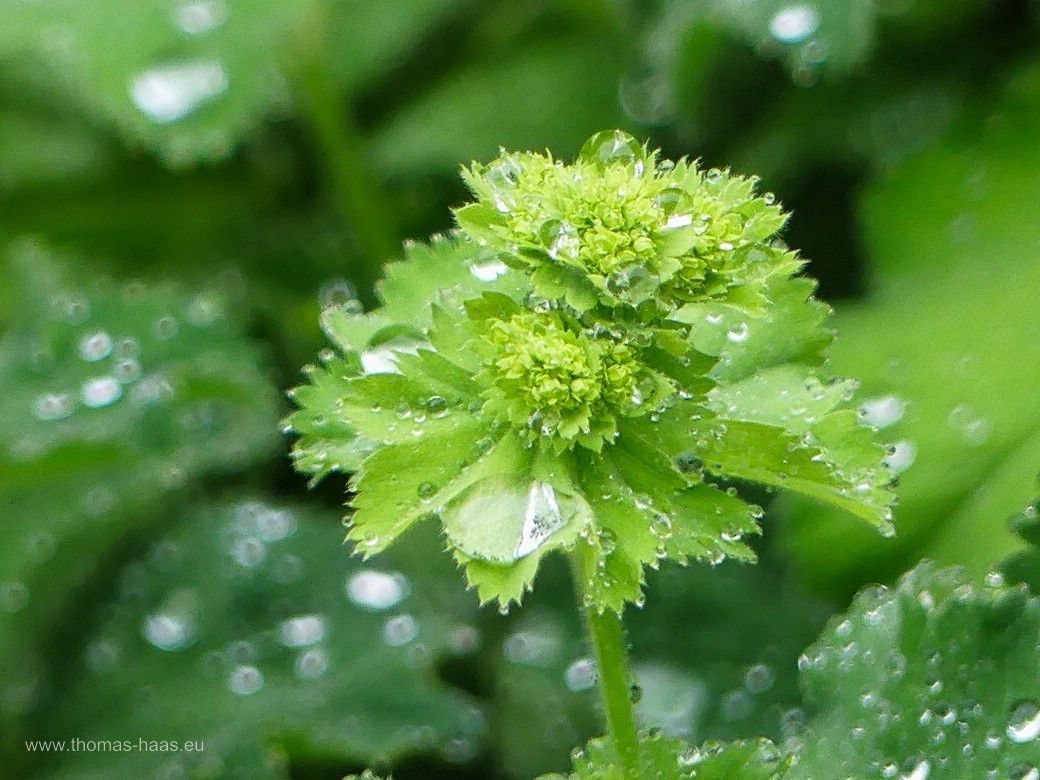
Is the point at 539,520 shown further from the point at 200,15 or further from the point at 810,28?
the point at 200,15

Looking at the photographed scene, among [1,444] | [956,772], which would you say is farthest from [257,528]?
[956,772]

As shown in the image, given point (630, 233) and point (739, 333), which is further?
point (739, 333)

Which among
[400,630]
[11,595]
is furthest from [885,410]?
[11,595]

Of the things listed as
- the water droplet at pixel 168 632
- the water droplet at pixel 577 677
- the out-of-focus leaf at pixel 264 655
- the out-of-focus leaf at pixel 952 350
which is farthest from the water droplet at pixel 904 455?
the water droplet at pixel 168 632

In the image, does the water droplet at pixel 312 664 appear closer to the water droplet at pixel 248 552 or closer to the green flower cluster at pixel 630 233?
the water droplet at pixel 248 552

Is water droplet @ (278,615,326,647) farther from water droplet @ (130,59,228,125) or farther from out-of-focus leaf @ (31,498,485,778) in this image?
water droplet @ (130,59,228,125)

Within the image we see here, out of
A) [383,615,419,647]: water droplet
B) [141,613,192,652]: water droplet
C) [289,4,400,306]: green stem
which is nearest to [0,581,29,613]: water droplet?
[141,613,192,652]: water droplet

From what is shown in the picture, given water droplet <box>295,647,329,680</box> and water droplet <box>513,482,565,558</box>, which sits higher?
water droplet <box>295,647,329,680</box>
